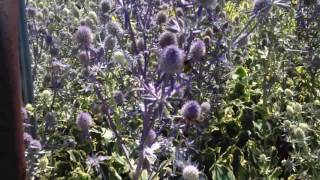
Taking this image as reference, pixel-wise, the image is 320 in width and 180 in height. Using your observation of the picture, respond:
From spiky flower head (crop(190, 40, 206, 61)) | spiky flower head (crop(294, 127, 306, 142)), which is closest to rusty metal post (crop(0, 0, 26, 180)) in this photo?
spiky flower head (crop(190, 40, 206, 61))

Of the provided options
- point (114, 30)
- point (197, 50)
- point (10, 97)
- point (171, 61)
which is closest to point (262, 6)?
point (197, 50)

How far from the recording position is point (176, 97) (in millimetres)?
1531

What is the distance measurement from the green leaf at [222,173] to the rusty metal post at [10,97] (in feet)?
2.99

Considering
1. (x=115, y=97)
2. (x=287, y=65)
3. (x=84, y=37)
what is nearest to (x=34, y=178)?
(x=115, y=97)

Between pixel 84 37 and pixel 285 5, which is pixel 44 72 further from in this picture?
pixel 285 5

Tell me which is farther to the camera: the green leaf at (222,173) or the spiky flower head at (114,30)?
the spiky flower head at (114,30)

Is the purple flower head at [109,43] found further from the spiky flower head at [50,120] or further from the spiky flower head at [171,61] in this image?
the spiky flower head at [171,61]

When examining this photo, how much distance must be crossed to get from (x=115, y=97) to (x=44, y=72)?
2.78 feet

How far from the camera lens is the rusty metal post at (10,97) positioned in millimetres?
891

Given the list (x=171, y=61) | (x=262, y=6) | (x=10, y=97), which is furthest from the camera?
(x=262, y=6)

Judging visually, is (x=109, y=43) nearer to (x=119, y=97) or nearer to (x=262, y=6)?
(x=119, y=97)

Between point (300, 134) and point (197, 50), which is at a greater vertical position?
point (197, 50)

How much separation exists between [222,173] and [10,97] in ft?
3.41

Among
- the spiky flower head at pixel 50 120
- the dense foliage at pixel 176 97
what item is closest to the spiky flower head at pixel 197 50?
the dense foliage at pixel 176 97
